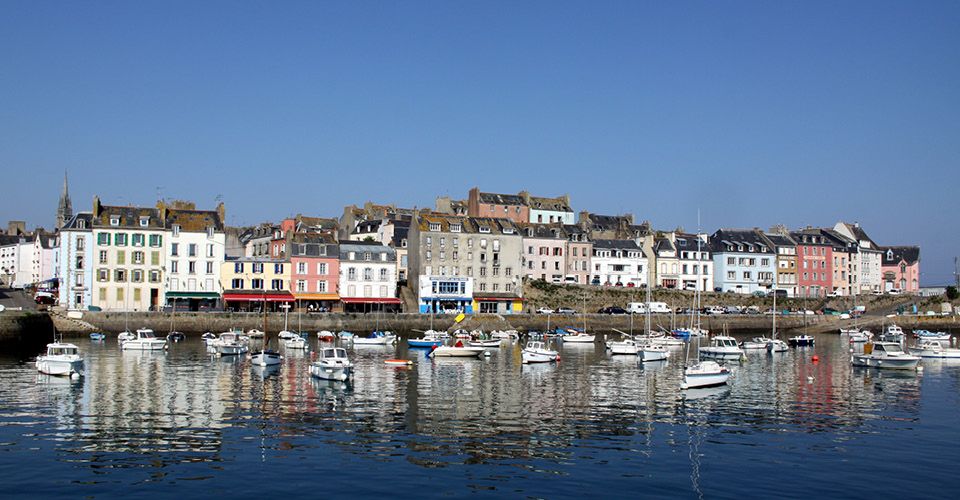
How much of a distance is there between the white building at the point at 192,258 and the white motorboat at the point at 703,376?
5475 centimetres

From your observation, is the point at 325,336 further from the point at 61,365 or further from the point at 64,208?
the point at 64,208

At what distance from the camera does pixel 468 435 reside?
3033cm

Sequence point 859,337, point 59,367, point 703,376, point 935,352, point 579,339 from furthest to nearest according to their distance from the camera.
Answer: point 859,337 < point 579,339 < point 935,352 < point 59,367 < point 703,376

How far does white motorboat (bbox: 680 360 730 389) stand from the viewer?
4350 cm

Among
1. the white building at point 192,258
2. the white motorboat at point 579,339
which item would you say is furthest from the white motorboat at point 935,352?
the white building at point 192,258

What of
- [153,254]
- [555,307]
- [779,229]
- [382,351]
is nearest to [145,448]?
[382,351]

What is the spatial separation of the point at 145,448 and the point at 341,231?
290 ft

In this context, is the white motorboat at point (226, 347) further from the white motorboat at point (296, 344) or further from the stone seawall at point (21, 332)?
the stone seawall at point (21, 332)

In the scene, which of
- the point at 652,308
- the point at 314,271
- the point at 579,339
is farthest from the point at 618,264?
the point at 314,271

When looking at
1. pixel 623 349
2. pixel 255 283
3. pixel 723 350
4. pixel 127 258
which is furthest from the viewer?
pixel 255 283

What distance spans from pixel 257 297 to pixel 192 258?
23.6 feet

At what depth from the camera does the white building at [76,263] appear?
80938mm

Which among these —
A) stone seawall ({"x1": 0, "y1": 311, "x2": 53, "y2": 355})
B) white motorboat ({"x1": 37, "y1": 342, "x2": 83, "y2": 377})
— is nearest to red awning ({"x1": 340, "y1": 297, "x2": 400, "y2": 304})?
stone seawall ({"x1": 0, "y1": 311, "x2": 53, "y2": 355})

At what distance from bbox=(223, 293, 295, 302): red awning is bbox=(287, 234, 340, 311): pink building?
1623 mm
